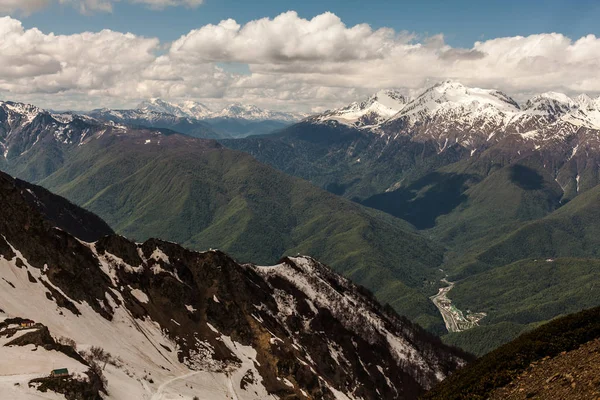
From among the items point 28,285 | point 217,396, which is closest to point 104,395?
point 217,396

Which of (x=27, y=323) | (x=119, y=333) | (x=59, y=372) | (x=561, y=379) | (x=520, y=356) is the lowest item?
(x=119, y=333)

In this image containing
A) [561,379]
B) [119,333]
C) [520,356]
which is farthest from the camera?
[119,333]

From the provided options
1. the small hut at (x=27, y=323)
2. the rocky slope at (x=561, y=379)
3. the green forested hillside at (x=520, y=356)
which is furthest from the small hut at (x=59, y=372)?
the rocky slope at (x=561, y=379)

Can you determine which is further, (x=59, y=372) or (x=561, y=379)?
(x=59, y=372)

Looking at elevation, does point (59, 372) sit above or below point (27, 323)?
below

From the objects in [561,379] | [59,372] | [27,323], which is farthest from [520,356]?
[27,323]

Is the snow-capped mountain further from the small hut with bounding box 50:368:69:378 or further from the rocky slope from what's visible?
the rocky slope

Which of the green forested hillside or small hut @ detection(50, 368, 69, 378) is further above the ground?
small hut @ detection(50, 368, 69, 378)

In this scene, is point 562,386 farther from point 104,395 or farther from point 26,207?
point 26,207

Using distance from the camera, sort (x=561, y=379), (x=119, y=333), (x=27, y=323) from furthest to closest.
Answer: (x=119, y=333)
(x=27, y=323)
(x=561, y=379)

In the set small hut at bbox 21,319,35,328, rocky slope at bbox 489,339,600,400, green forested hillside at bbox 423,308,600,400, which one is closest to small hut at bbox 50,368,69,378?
small hut at bbox 21,319,35,328

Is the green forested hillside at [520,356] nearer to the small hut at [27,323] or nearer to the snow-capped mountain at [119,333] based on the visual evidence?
the snow-capped mountain at [119,333]

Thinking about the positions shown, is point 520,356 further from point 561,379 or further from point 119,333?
point 119,333
